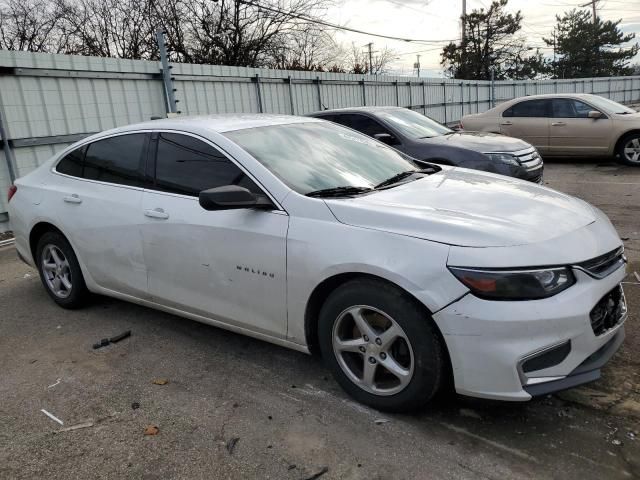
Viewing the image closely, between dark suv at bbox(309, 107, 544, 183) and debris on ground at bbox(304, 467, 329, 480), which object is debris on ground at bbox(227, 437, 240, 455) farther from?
dark suv at bbox(309, 107, 544, 183)

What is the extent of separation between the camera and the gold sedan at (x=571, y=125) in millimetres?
10945

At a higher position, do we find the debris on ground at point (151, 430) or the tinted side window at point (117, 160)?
the tinted side window at point (117, 160)

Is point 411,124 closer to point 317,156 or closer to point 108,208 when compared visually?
point 317,156

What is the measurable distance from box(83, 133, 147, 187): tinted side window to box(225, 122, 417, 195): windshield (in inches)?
32.3

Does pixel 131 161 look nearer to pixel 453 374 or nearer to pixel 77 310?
pixel 77 310

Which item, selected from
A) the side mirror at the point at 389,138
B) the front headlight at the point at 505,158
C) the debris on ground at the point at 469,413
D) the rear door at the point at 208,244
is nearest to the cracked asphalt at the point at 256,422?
the debris on ground at the point at 469,413

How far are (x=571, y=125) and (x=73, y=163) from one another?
34.1ft

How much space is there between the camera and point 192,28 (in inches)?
953

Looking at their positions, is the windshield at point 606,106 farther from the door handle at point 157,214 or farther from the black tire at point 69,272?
the black tire at point 69,272

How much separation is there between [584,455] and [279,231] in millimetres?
1853

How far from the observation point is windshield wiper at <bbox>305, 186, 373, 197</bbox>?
10.2 ft

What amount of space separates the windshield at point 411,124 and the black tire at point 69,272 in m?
4.98

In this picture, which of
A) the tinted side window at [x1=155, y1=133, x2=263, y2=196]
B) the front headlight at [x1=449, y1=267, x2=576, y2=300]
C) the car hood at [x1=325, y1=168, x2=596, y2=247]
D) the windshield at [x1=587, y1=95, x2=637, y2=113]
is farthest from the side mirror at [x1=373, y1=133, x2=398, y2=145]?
the windshield at [x1=587, y1=95, x2=637, y2=113]

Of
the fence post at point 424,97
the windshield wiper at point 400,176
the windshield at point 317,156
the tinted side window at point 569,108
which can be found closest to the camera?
the windshield at point 317,156
